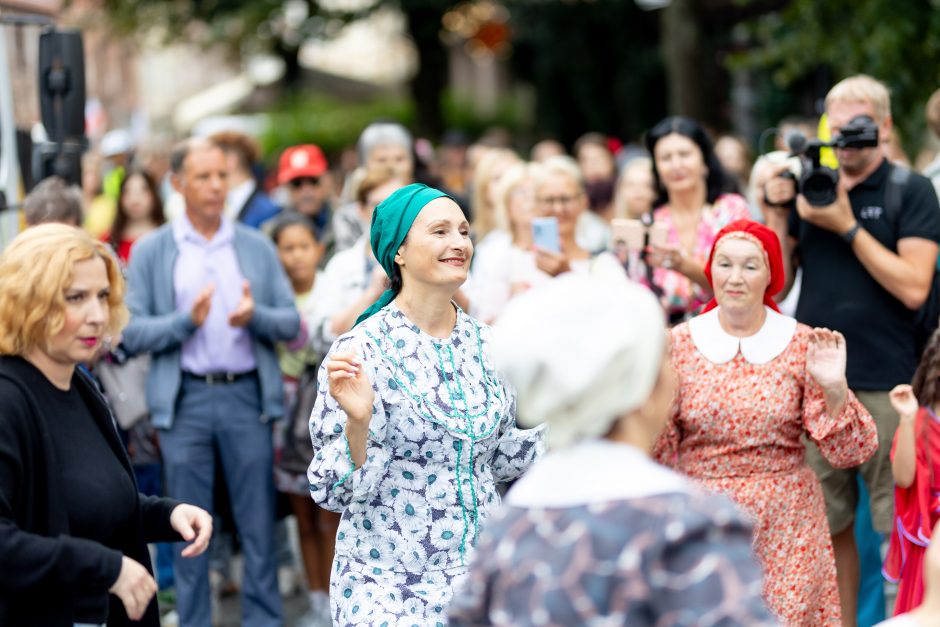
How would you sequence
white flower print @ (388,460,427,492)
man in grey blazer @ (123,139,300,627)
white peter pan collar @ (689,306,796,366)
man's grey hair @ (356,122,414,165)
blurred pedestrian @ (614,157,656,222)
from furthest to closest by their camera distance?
blurred pedestrian @ (614,157,656,222) → man's grey hair @ (356,122,414,165) → man in grey blazer @ (123,139,300,627) → white peter pan collar @ (689,306,796,366) → white flower print @ (388,460,427,492)

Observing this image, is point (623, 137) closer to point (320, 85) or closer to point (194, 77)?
point (320, 85)

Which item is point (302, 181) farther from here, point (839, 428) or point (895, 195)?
point (839, 428)

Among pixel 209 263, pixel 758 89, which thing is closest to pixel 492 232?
pixel 209 263

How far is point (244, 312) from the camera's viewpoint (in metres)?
6.68

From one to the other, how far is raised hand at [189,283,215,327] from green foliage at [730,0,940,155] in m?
6.54

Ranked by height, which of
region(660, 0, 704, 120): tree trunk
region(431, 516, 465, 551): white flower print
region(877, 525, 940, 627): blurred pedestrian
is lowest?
region(431, 516, 465, 551): white flower print

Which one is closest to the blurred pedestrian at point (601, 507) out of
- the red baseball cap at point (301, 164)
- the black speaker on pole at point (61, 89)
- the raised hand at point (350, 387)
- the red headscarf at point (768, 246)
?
the raised hand at point (350, 387)

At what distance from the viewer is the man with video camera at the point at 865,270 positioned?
19.8 ft

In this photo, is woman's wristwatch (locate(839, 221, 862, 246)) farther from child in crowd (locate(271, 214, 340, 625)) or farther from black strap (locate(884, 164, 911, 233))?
child in crowd (locate(271, 214, 340, 625))

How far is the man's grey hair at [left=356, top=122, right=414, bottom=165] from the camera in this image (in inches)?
328

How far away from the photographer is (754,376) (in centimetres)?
516

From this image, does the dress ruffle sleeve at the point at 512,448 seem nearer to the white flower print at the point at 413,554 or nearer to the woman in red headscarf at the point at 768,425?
the white flower print at the point at 413,554

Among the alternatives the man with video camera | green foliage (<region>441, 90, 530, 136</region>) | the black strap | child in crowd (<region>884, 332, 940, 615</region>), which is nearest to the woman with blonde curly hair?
child in crowd (<region>884, 332, 940, 615</region>)

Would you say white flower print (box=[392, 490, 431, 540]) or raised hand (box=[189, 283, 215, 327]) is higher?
raised hand (box=[189, 283, 215, 327])
